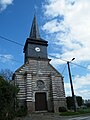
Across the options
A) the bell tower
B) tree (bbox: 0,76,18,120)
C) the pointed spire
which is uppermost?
the pointed spire

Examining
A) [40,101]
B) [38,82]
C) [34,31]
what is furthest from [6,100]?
[34,31]

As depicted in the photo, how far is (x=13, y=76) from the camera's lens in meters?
26.7

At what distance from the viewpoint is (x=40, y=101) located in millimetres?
25984

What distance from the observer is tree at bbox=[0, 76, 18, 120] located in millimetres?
14992

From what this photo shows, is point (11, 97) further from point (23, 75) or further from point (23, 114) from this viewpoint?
point (23, 75)

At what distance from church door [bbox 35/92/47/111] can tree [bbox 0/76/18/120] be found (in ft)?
30.9

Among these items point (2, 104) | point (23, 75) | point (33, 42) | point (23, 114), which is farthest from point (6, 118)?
point (33, 42)

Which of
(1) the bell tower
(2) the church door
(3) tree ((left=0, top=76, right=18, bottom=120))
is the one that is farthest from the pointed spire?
(3) tree ((left=0, top=76, right=18, bottom=120))

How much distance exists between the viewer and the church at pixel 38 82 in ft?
82.9

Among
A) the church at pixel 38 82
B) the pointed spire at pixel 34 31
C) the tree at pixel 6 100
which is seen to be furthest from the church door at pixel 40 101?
the pointed spire at pixel 34 31

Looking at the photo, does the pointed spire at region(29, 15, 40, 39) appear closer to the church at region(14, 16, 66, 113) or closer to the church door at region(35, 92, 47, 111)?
the church at region(14, 16, 66, 113)

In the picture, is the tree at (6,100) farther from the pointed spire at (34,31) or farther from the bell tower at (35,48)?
the pointed spire at (34,31)

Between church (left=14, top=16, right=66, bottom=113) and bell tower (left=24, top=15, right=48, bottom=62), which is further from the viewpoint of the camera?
bell tower (left=24, top=15, right=48, bottom=62)

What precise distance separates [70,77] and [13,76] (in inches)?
364
